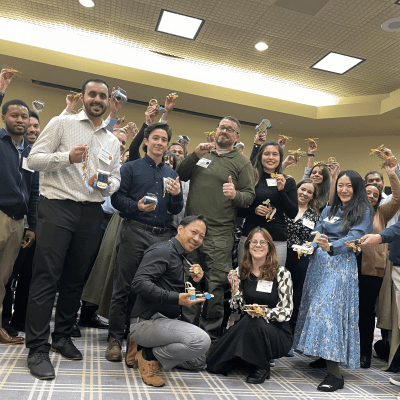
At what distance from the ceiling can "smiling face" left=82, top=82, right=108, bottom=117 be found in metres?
3.18

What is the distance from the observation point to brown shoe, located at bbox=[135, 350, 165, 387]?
2340 millimetres

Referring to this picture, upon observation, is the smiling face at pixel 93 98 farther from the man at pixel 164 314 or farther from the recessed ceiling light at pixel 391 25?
the recessed ceiling light at pixel 391 25

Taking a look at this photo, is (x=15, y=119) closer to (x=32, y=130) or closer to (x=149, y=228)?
(x=32, y=130)

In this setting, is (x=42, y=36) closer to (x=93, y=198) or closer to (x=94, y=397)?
(x=93, y=198)

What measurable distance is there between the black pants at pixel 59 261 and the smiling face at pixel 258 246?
113cm

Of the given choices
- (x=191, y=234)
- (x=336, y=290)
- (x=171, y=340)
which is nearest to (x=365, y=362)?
(x=336, y=290)

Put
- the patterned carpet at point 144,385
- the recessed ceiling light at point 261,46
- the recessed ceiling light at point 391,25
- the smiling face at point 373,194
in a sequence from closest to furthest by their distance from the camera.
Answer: the patterned carpet at point 144,385 → the smiling face at point 373,194 → the recessed ceiling light at point 391,25 → the recessed ceiling light at point 261,46

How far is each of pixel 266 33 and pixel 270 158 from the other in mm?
3164

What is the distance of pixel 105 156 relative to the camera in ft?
8.62

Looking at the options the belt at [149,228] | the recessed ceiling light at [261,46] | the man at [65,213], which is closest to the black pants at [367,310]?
the belt at [149,228]

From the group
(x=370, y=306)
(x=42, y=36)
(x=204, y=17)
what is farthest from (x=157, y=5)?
(x=370, y=306)

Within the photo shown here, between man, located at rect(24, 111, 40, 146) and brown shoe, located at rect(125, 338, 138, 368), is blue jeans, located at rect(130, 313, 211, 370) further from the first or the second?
man, located at rect(24, 111, 40, 146)

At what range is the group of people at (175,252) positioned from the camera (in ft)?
8.05

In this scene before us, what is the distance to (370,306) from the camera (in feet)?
10.9
